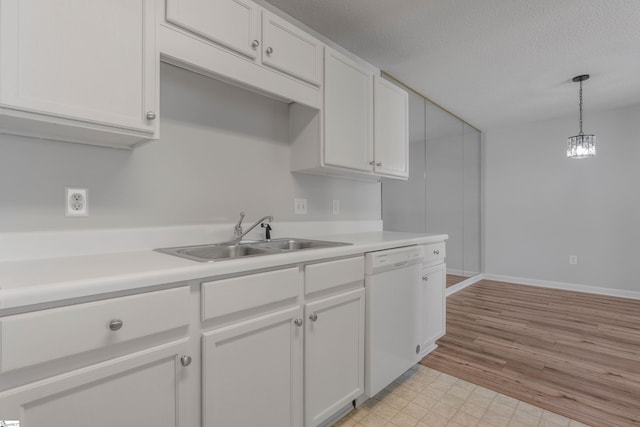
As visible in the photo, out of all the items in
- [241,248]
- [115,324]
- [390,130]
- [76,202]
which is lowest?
[115,324]

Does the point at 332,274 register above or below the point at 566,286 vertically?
above

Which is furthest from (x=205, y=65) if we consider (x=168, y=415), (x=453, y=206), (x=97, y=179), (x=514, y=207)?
(x=514, y=207)

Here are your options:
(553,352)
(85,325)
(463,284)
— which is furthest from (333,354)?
(463,284)

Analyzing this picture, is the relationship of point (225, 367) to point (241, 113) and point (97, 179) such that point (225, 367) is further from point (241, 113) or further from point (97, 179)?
point (241, 113)

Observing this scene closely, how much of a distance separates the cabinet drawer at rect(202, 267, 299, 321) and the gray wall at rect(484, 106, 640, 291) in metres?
4.53

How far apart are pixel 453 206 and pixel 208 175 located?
352cm

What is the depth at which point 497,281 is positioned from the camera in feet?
15.8

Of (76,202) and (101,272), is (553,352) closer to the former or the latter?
(101,272)

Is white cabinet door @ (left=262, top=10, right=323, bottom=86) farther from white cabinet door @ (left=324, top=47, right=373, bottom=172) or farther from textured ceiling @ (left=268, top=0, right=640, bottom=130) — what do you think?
textured ceiling @ (left=268, top=0, right=640, bottom=130)

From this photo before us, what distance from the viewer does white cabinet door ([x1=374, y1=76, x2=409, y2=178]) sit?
2354 mm

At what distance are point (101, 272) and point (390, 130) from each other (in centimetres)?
211

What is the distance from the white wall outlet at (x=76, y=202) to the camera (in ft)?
4.16

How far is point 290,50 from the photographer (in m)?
1.70

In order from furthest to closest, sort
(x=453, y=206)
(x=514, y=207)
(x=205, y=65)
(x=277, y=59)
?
1. (x=514, y=207)
2. (x=453, y=206)
3. (x=277, y=59)
4. (x=205, y=65)
